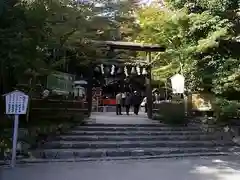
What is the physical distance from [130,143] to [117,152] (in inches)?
48.6

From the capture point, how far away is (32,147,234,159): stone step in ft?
38.2

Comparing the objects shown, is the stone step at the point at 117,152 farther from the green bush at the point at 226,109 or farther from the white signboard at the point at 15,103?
the green bush at the point at 226,109

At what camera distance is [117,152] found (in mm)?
12320

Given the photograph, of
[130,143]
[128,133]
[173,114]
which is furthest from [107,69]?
[130,143]

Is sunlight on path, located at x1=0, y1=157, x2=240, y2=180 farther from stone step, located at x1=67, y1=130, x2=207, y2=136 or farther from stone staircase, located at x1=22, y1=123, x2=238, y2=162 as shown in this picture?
stone step, located at x1=67, y1=130, x2=207, y2=136

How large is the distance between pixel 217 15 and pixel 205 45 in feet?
5.63

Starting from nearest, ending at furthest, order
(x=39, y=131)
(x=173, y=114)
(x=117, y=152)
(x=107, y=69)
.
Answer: (x=117, y=152)
(x=39, y=131)
(x=173, y=114)
(x=107, y=69)

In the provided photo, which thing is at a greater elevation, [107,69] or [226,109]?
[107,69]

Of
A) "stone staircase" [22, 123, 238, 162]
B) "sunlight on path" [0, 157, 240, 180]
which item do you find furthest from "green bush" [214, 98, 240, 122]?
"sunlight on path" [0, 157, 240, 180]

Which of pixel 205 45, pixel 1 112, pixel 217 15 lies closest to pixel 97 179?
pixel 1 112

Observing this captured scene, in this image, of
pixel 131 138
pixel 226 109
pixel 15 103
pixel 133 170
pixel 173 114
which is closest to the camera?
pixel 133 170

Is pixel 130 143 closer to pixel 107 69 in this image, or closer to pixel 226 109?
pixel 226 109

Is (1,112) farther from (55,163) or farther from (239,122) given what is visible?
(239,122)

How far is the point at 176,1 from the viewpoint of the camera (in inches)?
717
